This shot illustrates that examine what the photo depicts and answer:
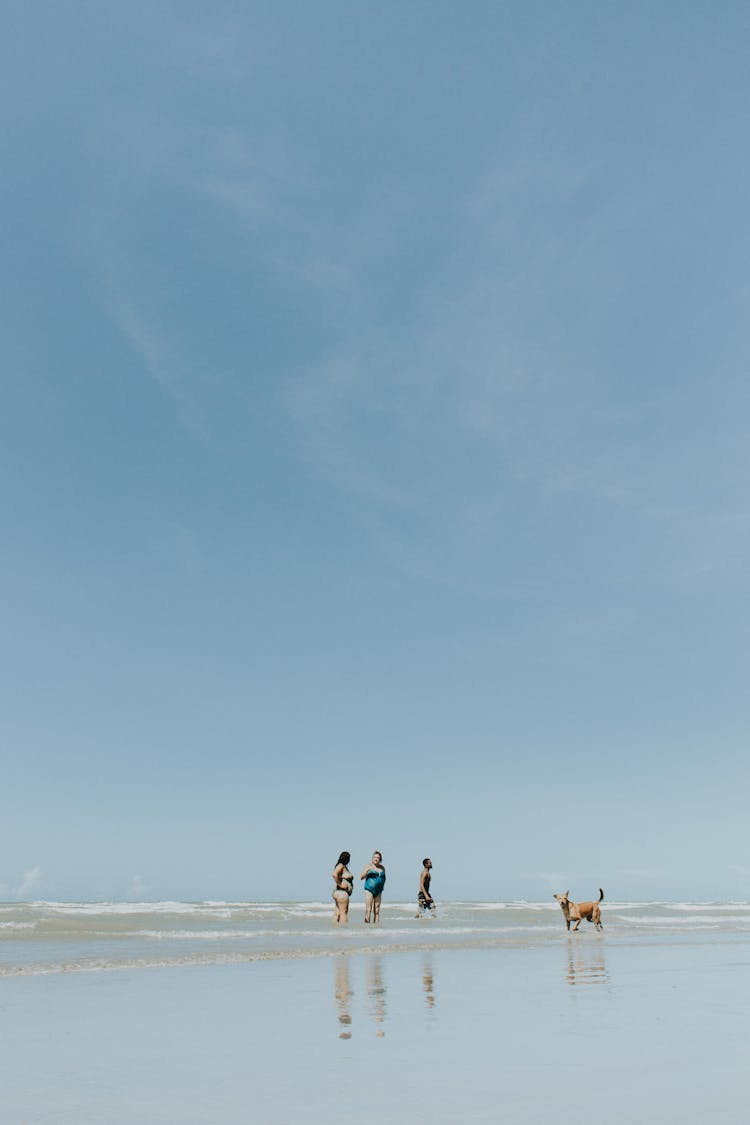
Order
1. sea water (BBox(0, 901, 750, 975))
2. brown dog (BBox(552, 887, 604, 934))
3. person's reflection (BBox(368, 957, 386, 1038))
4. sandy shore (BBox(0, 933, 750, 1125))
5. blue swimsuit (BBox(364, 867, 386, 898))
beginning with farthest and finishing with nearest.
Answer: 1. blue swimsuit (BBox(364, 867, 386, 898))
2. brown dog (BBox(552, 887, 604, 934))
3. sea water (BBox(0, 901, 750, 975))
4. person's reflection (BBox(368, 957, 386, 1038))
5. sandy shore (BBox(0, 933, 750, 1125))

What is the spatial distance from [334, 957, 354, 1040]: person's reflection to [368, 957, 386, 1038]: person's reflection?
0.22 m

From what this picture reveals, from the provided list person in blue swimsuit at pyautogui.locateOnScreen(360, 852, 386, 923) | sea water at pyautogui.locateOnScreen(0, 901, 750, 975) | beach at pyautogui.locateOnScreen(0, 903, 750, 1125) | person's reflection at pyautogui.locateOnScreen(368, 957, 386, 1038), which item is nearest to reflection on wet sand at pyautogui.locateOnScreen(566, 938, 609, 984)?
beach at pyautogui.locateOnScreen(0, 903, 750, 1125)

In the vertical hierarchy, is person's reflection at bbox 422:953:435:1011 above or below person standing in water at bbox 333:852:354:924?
below

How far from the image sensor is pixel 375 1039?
686 cm

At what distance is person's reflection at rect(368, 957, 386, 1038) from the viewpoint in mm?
7704

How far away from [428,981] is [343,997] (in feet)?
6.24

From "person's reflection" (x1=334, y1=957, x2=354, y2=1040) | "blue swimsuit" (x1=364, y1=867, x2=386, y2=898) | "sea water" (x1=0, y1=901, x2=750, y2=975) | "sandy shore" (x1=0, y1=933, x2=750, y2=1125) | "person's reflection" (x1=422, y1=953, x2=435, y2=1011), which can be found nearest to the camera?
"sandy shore" (x1=0, y1=933, x2=750, y2=1125)

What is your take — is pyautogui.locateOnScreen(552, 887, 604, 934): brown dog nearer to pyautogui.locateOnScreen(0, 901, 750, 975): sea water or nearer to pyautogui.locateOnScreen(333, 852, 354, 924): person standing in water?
pyautogui.locateOnScreen(0, 901, 750, 975): sea water

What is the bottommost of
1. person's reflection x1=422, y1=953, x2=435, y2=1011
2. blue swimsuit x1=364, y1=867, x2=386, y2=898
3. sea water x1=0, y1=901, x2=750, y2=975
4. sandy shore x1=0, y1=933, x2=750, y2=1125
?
sandy shore x1=0, y1=933, x2=750, y2=1125

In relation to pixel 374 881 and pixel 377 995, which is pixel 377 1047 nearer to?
pixel 377 995

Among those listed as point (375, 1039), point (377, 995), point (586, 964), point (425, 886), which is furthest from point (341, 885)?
point (375, 1039)

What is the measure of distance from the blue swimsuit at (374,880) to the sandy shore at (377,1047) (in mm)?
11746

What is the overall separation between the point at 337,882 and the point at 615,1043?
1743 cm

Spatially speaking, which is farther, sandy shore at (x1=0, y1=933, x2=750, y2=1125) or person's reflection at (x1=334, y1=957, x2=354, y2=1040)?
person's reflection at (x1=334, y1=957, x2=354, y2=1040)
